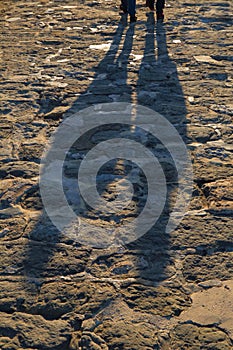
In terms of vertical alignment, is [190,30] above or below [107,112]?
above

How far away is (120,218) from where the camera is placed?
11.8 ft

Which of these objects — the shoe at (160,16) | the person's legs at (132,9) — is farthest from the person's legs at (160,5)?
the person's legs at (132,9)

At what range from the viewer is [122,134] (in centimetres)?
468

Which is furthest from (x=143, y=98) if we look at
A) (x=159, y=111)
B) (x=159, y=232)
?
(x=159, y=232)

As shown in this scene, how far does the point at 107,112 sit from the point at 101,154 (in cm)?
85

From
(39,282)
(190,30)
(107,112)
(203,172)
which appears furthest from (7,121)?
(190,30)

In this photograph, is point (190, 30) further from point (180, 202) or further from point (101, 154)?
point (180, 202)

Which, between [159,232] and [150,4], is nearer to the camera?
[159,232]

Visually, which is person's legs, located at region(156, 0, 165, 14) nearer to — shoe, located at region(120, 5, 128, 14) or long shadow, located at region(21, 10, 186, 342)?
long shadow, located at region(21, 10, 186, 342)

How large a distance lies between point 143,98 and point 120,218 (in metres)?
2.06

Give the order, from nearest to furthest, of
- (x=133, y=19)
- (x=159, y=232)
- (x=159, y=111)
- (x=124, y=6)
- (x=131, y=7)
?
(x=159, y=232) < (x=159, y=111) < (x=131, y=7) < (x=133, y=19) < (x=124, y=6)

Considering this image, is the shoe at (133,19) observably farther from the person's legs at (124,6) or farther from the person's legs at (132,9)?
the person's legs at (124,6)

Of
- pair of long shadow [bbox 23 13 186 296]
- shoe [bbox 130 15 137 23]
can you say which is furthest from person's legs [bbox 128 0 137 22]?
pair of long shadow [bbox 23 13 186 296]

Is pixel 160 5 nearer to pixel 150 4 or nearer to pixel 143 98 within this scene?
pixel 150 4
